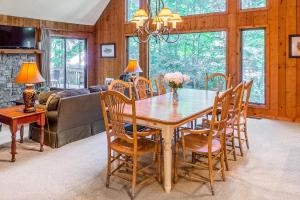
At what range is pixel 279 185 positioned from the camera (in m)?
3.10

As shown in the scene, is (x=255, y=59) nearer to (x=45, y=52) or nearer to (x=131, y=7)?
(x=131, y=7)

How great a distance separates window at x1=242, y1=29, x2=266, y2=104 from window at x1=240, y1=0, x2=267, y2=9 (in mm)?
542

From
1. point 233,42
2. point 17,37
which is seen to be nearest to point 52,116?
point 17,37

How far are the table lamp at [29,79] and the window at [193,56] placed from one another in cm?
452


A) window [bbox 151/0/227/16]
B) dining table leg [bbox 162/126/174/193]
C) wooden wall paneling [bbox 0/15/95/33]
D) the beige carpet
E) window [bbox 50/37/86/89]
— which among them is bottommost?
the beige carpet

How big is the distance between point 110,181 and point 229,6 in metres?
5.31

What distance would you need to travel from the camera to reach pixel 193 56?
298 inches

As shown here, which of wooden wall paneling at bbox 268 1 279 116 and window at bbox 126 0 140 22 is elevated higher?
window at bbox 126 0 140 22

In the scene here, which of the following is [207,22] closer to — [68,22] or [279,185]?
[68,22]

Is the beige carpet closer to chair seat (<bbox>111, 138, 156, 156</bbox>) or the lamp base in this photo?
chair seat (<bbox>111, 138, 156, 156</bbox>)

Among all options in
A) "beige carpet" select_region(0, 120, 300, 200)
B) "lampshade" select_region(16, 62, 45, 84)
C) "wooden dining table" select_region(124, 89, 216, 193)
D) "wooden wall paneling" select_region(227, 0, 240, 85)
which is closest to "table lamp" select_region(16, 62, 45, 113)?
"lampshade" select_region(16, 62, 45, 84)

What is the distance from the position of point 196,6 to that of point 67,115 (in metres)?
4.70

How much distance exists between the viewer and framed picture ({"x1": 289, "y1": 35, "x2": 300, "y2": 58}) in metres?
5.95

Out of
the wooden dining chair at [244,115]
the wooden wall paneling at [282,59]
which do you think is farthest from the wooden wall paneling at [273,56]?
the wooden dining chair at [244,115]
